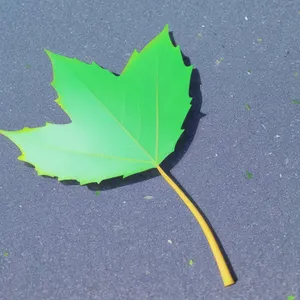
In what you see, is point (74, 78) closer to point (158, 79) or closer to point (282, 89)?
point (158, 79)

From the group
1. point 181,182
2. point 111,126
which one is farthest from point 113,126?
point 181,182

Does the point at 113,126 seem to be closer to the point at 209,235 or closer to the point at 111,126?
the point at 111,126
